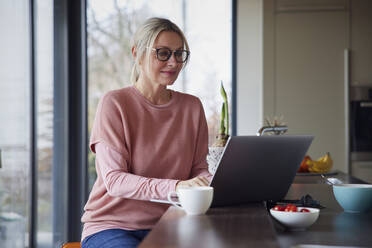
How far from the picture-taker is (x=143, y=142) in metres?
1.71

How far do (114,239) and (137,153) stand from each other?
326 mm

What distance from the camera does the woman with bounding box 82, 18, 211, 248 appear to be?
5.18ft

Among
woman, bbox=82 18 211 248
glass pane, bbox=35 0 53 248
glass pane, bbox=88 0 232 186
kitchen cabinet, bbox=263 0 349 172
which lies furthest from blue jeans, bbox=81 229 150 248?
glass pane, bbox=88 0 232 186

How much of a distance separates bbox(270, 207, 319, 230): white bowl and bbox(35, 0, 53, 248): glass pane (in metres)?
2.49

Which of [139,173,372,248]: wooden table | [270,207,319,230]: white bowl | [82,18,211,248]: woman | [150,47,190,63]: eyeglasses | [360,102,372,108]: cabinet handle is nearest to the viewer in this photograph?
[139,173,372,248]: wooden table

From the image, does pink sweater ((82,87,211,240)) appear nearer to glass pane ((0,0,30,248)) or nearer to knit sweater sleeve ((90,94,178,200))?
knit sweater sleeve ((90,94,178,200))

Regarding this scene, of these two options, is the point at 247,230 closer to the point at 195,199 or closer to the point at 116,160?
the point at 195,199

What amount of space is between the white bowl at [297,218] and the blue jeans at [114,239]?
1.70ft

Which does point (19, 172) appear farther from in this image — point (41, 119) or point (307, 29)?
point (307, 29)

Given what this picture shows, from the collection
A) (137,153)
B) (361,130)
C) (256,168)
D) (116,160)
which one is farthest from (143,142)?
(361,130)

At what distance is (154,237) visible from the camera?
986 millimetres

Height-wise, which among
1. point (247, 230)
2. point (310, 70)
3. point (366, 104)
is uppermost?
point (310, 70)

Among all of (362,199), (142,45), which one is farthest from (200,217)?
(142,45)

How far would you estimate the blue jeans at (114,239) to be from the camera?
1.48 meters
